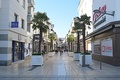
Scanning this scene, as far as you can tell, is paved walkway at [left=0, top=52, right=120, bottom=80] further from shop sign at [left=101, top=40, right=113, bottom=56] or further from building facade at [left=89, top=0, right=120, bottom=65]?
shop sign at [left=101, top=40, right=113, bottom=56]

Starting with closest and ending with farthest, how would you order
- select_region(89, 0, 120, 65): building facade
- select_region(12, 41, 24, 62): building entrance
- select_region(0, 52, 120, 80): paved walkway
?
select_region(0, 52, 120, 80): paved walkway → select_region(89, 0, 120, 65): building facade → select_region(12, 41, 24, 62): building entrance

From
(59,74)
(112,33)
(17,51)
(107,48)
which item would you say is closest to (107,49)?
(107,48)

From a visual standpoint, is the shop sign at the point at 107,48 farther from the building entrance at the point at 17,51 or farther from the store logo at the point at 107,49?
the building entrance at the point at 17,51

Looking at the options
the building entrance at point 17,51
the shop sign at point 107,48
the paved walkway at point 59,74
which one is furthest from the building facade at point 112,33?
the building entrance at point 17,51

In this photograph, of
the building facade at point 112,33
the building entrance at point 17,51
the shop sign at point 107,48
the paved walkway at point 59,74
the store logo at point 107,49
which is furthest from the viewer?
the building entrance at point 17,51

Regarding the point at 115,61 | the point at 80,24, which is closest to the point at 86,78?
the point at 115,61

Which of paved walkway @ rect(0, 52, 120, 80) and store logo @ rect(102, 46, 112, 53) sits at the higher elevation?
store logo @ rect(102, 46, 112, 53)

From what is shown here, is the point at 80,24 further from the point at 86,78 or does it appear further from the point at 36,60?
the point at 86,78

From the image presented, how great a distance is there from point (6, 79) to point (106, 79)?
18.9 feet

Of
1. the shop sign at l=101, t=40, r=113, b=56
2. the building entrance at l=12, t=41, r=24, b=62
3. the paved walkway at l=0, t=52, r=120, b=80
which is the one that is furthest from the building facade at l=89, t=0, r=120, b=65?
the building entrance at l=12, t=41, r=24, b=62

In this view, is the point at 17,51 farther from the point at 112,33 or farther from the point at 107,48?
the point at 112,33

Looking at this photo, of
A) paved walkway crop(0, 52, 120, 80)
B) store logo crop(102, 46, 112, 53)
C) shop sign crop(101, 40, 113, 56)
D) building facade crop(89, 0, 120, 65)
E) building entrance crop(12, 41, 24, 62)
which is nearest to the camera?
paved walkway crop(0, 52, 120, 80)

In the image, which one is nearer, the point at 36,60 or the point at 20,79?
the point at 20,79

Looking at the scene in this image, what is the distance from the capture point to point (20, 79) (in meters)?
11.2
